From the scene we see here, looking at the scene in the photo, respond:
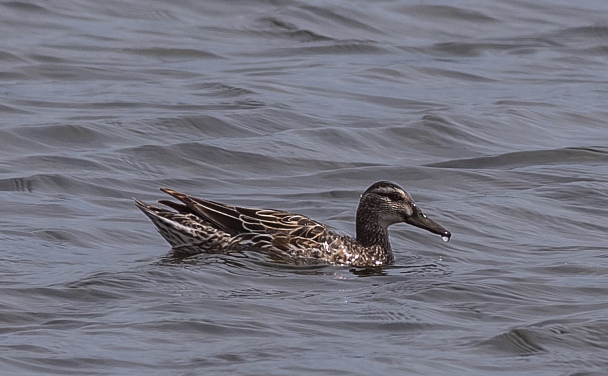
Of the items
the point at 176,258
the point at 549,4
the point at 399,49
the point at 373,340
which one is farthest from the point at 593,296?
the point at 549,4

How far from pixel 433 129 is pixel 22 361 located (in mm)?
8558

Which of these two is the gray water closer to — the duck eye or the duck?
the duck

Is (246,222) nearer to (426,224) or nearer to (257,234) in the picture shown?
(257,234)

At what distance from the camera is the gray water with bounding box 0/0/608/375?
859 centimetres

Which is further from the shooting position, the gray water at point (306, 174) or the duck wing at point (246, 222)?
the duck wing at point (246, 222)

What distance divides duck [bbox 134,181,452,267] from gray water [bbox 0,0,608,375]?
186 mm

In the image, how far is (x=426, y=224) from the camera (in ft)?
37.2

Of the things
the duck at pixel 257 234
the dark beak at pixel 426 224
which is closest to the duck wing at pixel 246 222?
the duck at pixel 257 234

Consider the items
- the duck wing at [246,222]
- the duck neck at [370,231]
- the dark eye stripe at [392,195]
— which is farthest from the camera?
the dark eye stripe at [392,195]

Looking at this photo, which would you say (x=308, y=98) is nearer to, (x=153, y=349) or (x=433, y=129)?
(x=433, y=129)

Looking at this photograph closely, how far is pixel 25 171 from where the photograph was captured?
1328 cm

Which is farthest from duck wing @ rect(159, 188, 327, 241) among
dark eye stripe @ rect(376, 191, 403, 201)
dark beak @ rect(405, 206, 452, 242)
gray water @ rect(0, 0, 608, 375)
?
dark beak @ rect(405, 206, 452, 242)

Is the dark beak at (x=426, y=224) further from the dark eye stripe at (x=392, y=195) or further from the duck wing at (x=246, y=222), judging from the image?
the duck wing at (x=246, y=222)

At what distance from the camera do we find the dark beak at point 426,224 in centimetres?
1123
